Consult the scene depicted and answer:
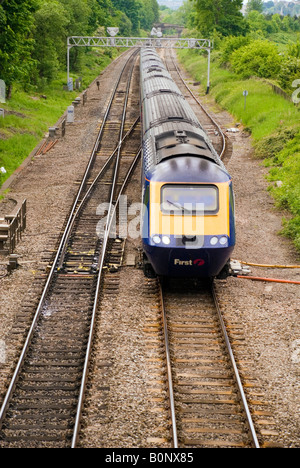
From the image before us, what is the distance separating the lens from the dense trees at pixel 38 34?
24.6 metres

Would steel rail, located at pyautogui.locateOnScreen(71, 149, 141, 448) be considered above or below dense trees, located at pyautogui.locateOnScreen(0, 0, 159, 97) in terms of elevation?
below

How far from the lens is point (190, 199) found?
A: 12133 millimetres

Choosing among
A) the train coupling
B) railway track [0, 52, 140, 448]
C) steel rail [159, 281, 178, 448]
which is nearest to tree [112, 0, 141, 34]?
railway track [0, 52, 140, 448]

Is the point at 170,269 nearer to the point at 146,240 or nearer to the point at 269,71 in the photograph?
the point at 146,240

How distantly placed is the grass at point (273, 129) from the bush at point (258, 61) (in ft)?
3.19

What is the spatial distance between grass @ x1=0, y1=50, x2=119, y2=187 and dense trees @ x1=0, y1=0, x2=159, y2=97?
1248mm

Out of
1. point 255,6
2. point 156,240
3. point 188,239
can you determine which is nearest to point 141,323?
point 156,240

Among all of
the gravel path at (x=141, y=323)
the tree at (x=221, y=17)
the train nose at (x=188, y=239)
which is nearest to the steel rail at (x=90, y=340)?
the gravel path at (x=141, y=323)

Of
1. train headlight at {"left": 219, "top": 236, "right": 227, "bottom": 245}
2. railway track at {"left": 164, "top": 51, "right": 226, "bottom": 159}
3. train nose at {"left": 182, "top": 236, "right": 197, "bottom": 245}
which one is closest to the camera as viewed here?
train nose at {"left": 182, "top": 236, "right": 197, "bottom": 245}

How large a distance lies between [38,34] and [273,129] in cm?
1973

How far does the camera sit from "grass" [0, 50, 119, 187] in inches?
990

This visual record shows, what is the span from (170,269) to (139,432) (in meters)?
4.48

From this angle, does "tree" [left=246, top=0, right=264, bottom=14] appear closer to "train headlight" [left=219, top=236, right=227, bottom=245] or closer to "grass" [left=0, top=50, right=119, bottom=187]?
"grass" [left=0, top=50, right=119, bottom=187]

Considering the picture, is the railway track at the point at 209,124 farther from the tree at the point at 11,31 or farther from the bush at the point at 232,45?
the tree at the point at 11,31
